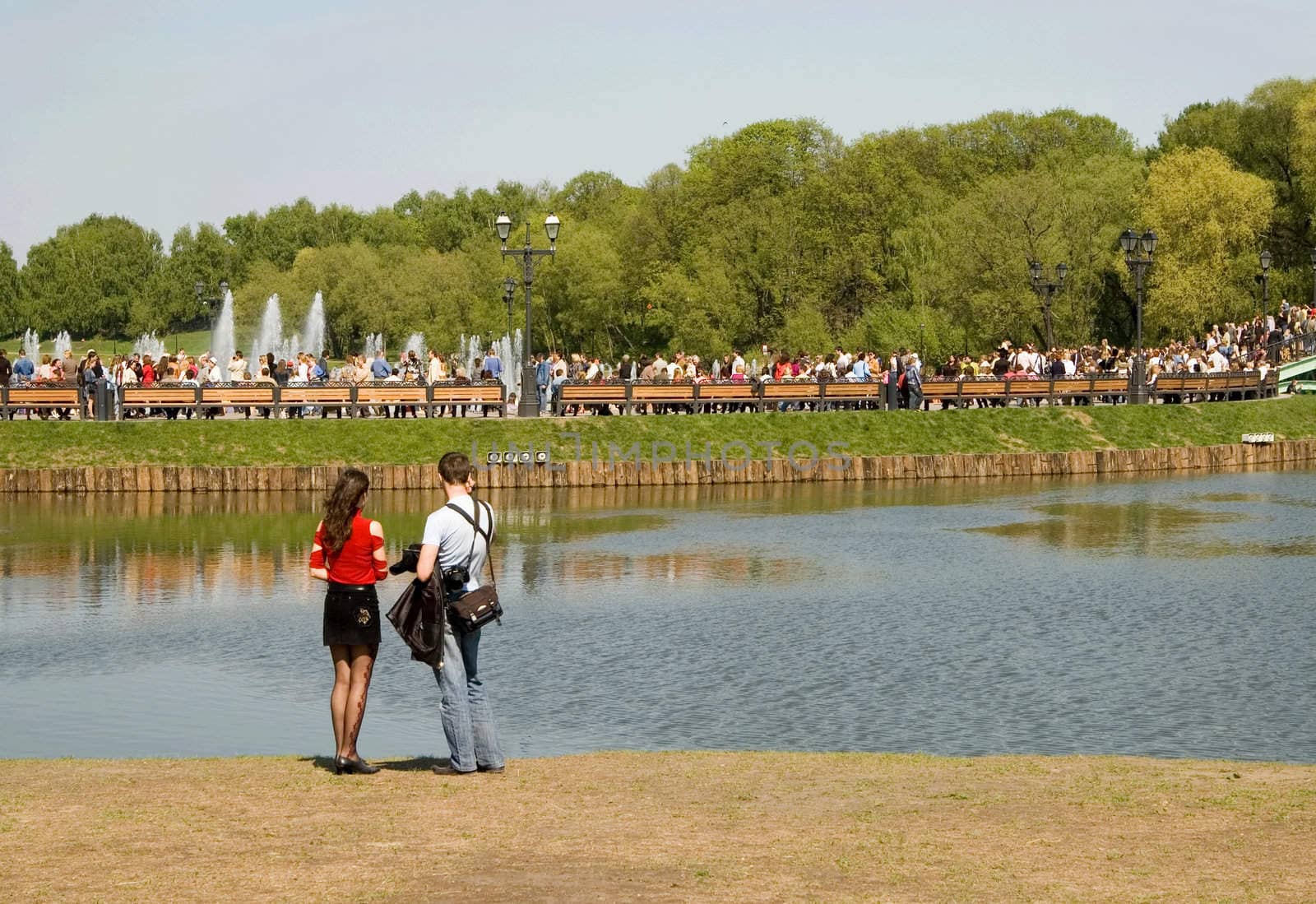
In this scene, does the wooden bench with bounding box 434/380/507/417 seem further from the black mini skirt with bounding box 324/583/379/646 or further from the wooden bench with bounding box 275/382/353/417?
the black mini skirt with bounding box 324/583/379/646

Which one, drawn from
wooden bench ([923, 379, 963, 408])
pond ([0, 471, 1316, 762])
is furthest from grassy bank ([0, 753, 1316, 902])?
wooden bench ([923, 379, 963, 408])

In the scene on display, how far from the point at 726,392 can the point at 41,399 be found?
53.3 ft

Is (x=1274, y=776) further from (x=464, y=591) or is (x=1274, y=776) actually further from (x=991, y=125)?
(x=991, y=125)

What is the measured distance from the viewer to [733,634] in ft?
65.3

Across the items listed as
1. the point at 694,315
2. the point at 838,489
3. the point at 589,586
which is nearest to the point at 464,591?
the point at 589,586

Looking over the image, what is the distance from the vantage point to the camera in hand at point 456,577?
11781 millimetres

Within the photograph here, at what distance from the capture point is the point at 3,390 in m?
42.3

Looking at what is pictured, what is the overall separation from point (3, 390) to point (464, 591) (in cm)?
3363

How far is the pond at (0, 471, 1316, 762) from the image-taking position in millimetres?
14859

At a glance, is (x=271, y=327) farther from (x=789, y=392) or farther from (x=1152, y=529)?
(x=1152, y=529)

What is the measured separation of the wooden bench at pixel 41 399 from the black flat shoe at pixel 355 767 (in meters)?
32.7

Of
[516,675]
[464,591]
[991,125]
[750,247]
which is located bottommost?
[516,675]

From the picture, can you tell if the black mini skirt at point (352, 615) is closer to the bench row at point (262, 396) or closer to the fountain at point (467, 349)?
the bench row at point (262, 396)

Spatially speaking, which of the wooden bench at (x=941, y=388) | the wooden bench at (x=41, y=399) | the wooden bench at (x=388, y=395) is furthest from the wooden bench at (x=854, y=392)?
the wooden bench at (x=41, y=399)
